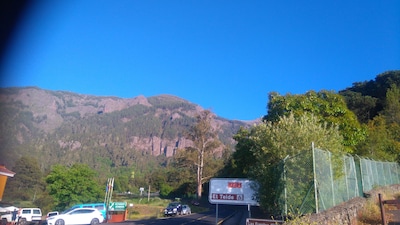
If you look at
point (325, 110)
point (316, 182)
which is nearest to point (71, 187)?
point (325, 110)

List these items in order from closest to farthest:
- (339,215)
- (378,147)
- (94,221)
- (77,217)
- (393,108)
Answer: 1. (339,215)
2. (378,147)
3. (77,217)
4. (94,221)
5. (393,108)

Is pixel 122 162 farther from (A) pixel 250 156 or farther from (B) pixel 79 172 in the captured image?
(A) pixel 250 156

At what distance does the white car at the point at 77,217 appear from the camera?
26219mm

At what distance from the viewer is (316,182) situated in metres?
9.98

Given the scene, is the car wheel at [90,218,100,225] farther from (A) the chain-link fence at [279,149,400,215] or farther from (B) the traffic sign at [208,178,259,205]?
(A) the chain-link fence at [279,149,400,215]

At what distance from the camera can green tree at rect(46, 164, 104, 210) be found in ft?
164

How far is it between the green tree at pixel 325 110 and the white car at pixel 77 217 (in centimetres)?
1613

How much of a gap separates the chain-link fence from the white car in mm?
20346

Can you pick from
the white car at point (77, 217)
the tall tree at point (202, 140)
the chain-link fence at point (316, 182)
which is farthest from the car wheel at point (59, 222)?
the tall tree at point (202, 140)

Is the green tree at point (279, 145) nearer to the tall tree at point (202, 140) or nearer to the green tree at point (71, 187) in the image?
the green tree at point (71, 187)

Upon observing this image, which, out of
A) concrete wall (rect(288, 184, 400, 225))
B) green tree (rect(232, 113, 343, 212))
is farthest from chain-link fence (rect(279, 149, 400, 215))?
green tree (rect(232, 113, 343, 212))

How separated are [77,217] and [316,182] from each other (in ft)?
73.9

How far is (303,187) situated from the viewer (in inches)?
425

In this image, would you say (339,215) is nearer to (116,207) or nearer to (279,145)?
(279,145)
